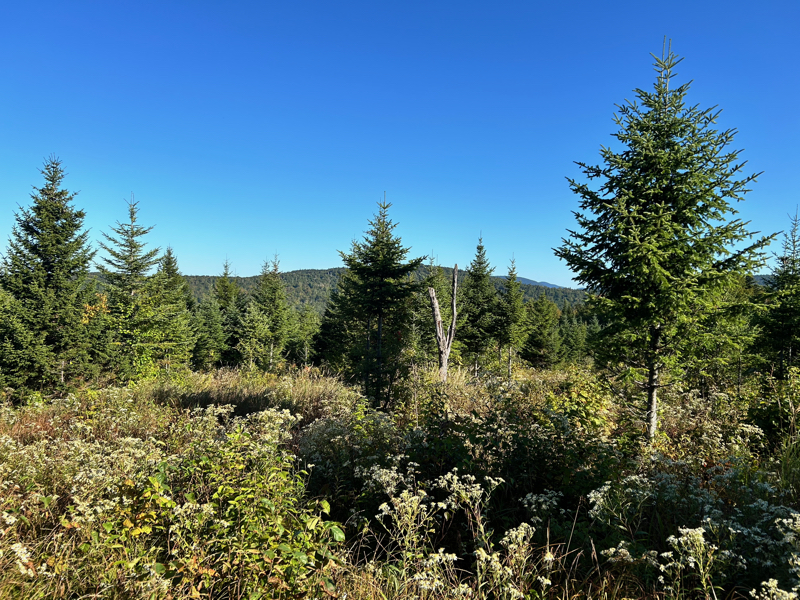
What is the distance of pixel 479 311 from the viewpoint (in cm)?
2262

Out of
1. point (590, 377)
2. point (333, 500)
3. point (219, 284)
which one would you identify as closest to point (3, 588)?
point (333, 500)

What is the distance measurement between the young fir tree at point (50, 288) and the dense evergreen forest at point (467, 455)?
92 mm

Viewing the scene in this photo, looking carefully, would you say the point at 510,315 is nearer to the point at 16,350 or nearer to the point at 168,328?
the point at 168,328

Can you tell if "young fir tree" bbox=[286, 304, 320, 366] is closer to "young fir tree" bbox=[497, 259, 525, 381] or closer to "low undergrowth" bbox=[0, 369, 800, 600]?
"young fir tree" bbox=[497, 259, 525, 381]

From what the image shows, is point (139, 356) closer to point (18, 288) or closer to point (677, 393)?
point (18, 288)

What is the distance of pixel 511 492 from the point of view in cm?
386

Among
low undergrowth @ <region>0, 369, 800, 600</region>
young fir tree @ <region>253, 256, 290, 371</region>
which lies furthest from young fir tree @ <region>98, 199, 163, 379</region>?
low undergrowth @ <region>0, 369, 800, 600</region>

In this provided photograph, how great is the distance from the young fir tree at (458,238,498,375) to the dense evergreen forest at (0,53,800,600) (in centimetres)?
968

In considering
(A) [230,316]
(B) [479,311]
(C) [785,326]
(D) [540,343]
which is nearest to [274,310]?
(A) [230,316]

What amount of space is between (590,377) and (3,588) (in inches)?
363

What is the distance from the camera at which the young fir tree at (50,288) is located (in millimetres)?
12391

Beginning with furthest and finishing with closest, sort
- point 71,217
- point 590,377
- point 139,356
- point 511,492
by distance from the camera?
point 139,356 → point 71,217 → point 590,377 → point 511,492

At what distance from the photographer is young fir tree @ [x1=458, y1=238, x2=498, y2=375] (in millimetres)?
22312

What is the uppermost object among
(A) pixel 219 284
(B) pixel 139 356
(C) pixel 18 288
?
(A) pixel 219 284
